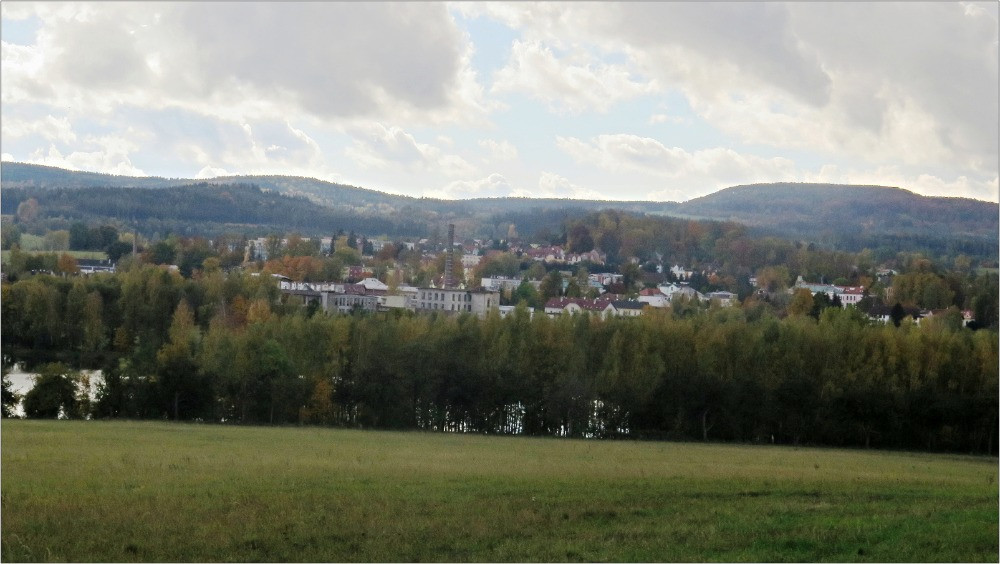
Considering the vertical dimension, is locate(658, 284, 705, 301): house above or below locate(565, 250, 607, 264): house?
below

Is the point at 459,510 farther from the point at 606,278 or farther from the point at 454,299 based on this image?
the point at 606,278

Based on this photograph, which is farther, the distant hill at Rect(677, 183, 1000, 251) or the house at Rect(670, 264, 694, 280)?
the house at Rect(670, 264, 694, 280)

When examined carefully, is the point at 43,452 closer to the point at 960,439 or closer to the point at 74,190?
the point at 960,439

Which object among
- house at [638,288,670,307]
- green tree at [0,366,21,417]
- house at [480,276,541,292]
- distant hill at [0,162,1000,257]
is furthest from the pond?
house at [638,288,670,307]

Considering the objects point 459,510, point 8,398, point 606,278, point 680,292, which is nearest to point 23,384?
point 8,398

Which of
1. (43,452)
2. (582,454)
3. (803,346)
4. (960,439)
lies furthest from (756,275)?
(43,452)

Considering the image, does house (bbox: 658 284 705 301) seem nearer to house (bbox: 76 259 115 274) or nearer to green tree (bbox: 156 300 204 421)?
house (bbox: 76 259 115 274)
